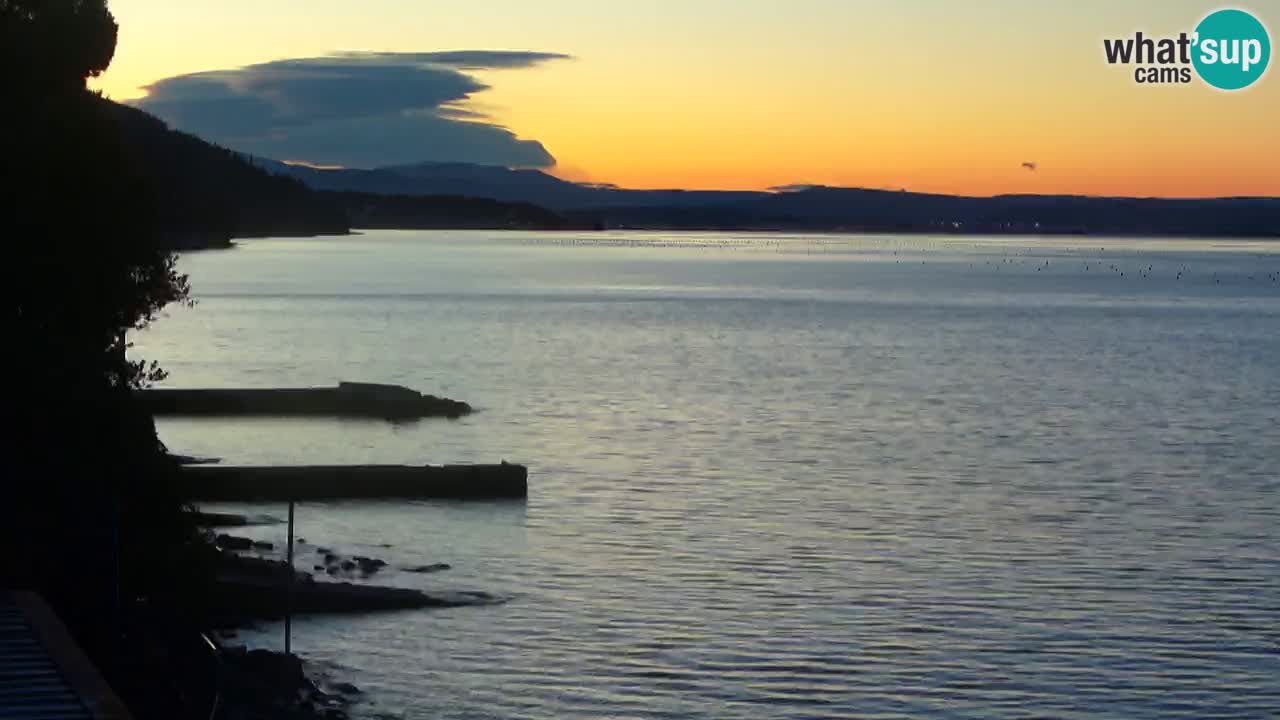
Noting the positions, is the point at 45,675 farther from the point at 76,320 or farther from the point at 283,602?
the point at 283,602

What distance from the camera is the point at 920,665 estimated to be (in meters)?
26.4

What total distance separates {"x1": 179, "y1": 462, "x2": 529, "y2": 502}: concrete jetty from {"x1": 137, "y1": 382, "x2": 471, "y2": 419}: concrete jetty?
18.2m

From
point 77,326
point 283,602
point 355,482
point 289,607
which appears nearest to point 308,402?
point 355,482

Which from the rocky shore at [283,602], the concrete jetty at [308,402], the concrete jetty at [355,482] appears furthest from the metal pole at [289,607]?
the concrete jetty at [308,402]

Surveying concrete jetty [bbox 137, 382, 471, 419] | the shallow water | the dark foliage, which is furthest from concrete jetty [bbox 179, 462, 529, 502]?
concrete jetty [bbox 137, 382, 471, 419]

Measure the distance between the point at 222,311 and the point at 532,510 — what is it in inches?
3796

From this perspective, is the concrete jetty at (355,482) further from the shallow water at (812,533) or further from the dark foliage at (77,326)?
the dark foliage at (77,326)

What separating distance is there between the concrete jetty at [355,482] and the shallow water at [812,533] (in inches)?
35.7

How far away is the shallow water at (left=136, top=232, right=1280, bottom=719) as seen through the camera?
25.8 m

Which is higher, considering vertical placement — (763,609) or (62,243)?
(62,243)

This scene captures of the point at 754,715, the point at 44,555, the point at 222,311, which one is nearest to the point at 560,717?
the point at 754,715

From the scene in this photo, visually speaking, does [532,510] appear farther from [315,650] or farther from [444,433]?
[444,433]

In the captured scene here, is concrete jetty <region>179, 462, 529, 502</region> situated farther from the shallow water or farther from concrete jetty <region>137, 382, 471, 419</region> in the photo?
concrete jetty <region>137, 382, 471, 419</region>

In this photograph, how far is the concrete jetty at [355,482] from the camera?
136 ft
